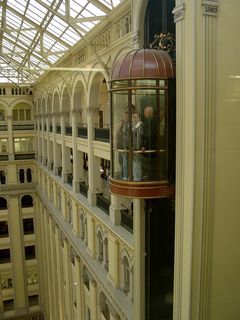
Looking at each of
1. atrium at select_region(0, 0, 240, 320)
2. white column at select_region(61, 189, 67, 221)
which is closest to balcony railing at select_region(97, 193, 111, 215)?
atrium at select_region(0, 0, 240, 320)

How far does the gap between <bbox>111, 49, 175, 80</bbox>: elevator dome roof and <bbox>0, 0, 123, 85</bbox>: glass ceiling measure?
206 inches

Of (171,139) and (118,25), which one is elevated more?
(118,25)

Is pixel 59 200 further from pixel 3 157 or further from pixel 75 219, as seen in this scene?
pixel 3 157

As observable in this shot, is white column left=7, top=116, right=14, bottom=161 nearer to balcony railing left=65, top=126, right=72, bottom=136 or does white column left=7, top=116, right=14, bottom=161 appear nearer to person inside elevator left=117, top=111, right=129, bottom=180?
balcony railing left=65, top=126, right=72, bottom=136

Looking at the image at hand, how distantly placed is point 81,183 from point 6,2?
28.4ft

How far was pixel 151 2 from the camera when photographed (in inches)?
284

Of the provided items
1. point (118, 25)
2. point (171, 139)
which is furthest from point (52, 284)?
point (171, 139)

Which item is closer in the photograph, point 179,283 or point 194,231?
point 194,231

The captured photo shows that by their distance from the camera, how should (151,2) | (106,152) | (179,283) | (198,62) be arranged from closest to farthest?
1. (198,62)
2. (179,283)
3. (151,2)
4. (106,152)

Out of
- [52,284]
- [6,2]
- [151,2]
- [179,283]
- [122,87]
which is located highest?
[6,2]

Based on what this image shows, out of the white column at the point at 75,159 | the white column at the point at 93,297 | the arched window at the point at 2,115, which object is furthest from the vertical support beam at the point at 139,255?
the arched window at the point at 2,115

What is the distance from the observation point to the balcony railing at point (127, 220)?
10711 mm

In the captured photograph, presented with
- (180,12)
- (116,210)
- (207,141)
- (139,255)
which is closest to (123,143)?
(207,141)

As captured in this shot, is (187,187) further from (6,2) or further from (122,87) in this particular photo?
(6,2)
